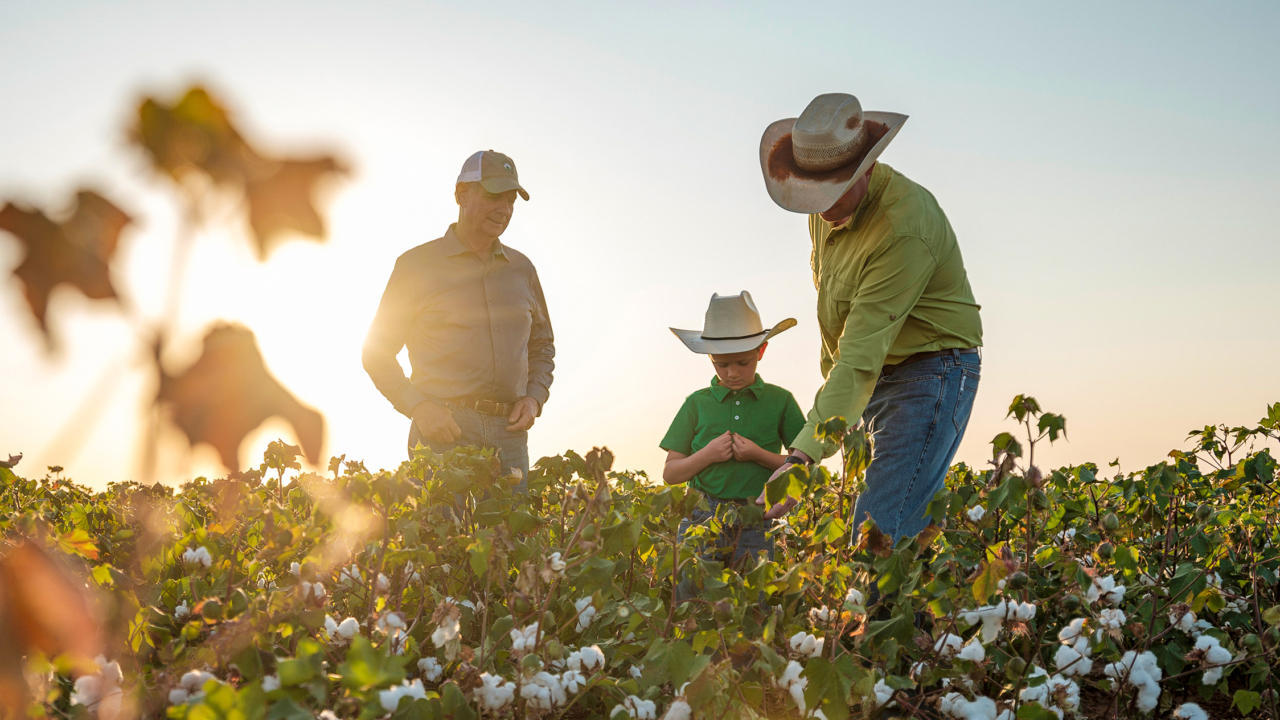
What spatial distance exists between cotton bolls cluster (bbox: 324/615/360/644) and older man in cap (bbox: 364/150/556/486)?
2.33 metres

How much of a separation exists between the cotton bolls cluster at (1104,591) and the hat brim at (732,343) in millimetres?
2178

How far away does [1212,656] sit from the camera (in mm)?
2283

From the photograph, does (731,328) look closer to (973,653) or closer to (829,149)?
(829,149)

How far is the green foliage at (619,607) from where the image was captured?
1.65 metres

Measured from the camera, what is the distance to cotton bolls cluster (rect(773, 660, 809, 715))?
1.75 m

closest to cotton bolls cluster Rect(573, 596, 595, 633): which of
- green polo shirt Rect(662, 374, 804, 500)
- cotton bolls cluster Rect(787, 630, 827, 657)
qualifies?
cotton bolls cluster Rect(787, 630, 827, 657)

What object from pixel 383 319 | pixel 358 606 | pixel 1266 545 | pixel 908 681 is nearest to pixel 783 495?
pixel 908 681

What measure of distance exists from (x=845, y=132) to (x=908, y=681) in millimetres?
2061

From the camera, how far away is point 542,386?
16.3ft

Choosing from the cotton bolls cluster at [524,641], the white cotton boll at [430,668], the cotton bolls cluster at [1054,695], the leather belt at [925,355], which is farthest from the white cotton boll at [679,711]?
the leather belt at [925,355]

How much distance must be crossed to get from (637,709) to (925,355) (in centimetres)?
198

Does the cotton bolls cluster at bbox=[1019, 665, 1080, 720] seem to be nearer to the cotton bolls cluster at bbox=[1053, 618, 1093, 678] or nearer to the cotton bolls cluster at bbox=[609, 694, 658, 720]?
the cotton bolls cluster at bbox=[1053, 618, 1093, 678]

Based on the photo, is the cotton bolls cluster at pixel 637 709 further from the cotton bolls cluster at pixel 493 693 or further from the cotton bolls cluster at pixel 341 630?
the cotton bolls cluster at pixel 341 630

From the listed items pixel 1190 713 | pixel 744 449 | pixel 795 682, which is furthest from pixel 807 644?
pixel 744 449
